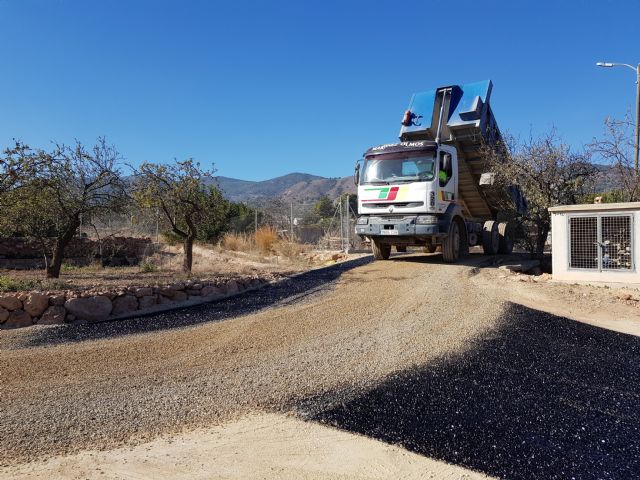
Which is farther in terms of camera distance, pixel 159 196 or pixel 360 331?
pixel 159 196

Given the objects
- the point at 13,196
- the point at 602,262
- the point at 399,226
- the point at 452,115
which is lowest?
the point at 602,262

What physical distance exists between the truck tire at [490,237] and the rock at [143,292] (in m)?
10.9

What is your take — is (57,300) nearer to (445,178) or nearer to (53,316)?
(53,316)

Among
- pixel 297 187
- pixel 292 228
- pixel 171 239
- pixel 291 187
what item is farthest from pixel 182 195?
pixel 291 187

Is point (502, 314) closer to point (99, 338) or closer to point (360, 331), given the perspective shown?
point (360, 331)

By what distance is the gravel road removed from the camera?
3998mm

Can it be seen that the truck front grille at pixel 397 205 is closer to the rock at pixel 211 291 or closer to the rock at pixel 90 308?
the rock at pixel 211 291

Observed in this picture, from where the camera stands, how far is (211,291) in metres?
9.24

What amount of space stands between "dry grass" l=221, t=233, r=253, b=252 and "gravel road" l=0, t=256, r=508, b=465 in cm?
1141

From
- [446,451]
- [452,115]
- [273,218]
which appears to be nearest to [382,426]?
[446,451]

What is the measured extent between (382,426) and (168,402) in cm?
207

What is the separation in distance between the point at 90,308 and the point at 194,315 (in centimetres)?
166

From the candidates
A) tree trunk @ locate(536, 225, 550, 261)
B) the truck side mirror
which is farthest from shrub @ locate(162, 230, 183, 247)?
tree trunk @ locate(536, 225, 550, 261)

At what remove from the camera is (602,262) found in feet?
33.1
